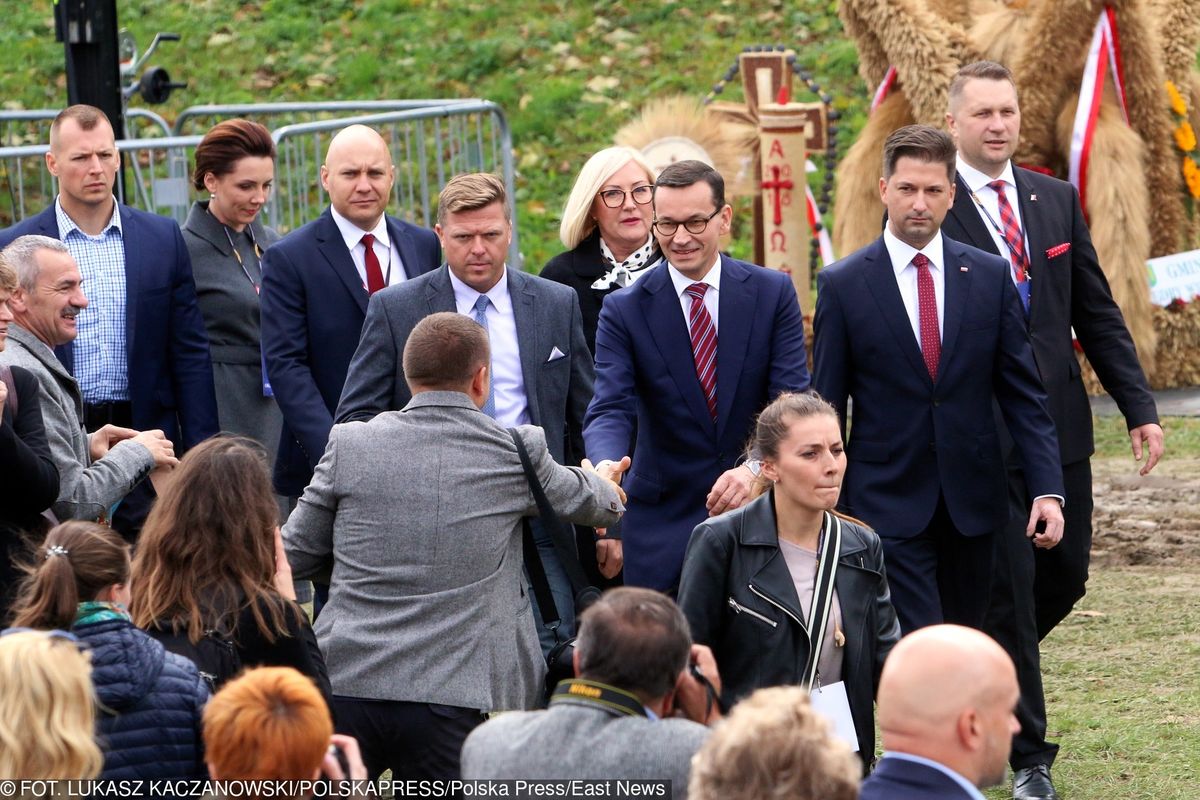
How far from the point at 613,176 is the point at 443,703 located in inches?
98.7

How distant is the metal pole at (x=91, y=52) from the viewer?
841 cm

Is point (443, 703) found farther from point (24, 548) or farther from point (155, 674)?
point (24, 548)

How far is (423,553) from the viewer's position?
14.4 feet

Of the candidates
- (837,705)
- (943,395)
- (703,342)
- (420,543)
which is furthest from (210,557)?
(943,395)

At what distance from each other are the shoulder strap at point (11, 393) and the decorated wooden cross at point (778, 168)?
21.8 feet

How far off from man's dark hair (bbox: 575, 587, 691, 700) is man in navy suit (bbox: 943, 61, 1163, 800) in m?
2.76

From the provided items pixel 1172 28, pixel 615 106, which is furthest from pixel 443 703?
pixel 615 106

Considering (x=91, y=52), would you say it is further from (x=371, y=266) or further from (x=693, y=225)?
(x=693, y=225)

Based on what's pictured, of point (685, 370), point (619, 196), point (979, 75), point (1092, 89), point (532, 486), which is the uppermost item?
point (1092, 89)

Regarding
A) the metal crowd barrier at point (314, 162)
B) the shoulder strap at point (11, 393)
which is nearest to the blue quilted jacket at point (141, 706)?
the shoulder strap at point (11, 393)

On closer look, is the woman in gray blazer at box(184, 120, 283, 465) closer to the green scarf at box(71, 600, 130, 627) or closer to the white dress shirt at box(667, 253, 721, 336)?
the white dress shirt at box(667, 253, 721, 336)

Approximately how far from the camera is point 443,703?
4.45m

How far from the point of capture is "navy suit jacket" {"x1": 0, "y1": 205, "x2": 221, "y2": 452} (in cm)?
632

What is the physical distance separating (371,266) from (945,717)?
12.2 feet
